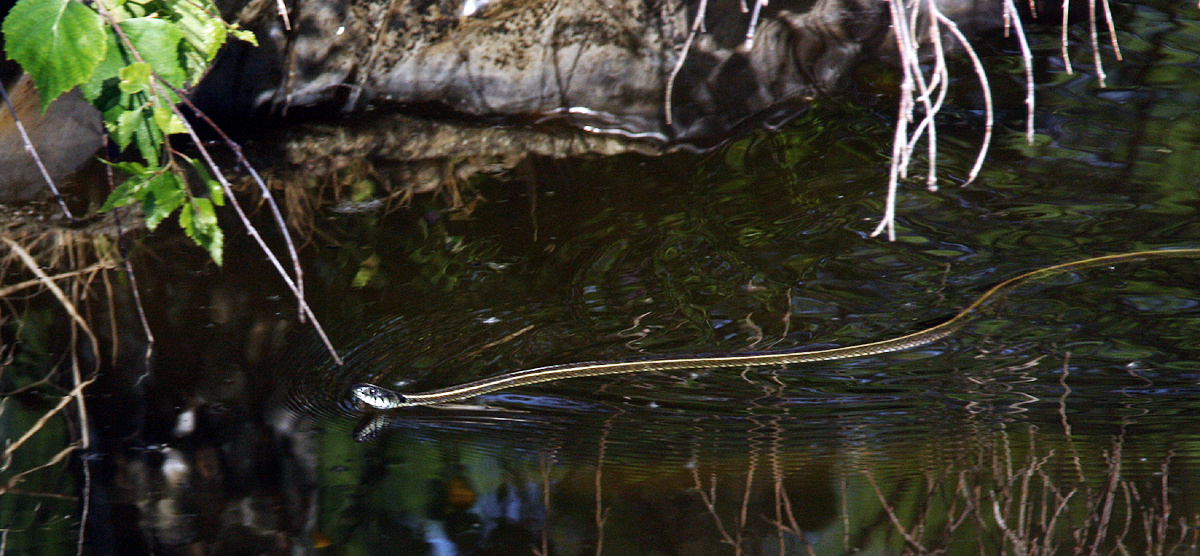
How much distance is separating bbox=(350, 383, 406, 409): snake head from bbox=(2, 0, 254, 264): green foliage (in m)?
1.14

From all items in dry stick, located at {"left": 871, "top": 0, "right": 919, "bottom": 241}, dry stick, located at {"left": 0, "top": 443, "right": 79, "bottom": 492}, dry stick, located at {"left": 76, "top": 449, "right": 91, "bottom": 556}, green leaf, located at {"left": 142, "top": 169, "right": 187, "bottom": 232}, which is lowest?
dry stick, located at {"left": 76, "top": 449, "right": 91, "bottom": 556}

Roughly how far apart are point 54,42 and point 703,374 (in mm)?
2472

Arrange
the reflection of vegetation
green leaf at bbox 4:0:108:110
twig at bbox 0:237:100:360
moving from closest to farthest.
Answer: green leaf at bbox 4:0:108:110, the reflection of vegetation, twig at bbox 0:237:100:360

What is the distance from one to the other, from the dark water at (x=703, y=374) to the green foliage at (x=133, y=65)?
1102 mm

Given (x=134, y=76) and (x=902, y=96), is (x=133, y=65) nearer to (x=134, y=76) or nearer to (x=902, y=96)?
(x=134, y=76)

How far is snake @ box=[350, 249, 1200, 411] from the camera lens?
11.7ft

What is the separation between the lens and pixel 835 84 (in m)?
5.79

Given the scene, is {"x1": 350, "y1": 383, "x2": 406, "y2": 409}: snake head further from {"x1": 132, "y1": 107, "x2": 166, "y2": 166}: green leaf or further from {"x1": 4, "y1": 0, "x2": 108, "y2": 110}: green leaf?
{"x1": 4, "y1": 0, "x2": 108, "y2": 110}: green leaf

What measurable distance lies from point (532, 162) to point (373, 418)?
6.97 ft

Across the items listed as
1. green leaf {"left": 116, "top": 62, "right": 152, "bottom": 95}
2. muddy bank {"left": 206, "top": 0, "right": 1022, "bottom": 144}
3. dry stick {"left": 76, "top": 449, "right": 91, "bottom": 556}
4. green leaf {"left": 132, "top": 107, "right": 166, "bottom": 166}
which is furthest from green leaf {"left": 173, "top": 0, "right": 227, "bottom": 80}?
muddy bank {"left": 206, "top": 0, "right": 1022, "bottom": 144}

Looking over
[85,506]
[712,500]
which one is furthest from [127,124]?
[712,500]

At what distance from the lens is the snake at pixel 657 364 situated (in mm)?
3578

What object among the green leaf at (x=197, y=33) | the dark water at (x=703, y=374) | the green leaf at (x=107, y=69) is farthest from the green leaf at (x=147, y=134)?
the dark water at (x=703, y=374)

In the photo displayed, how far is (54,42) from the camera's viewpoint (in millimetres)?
2160
